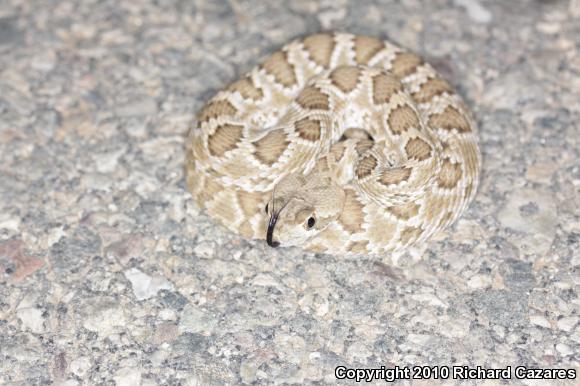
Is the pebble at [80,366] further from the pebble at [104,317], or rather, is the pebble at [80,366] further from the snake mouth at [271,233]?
the snake mouth at [271,233]

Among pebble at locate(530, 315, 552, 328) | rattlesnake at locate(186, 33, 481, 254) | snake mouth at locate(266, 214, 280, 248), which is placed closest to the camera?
pebble at locate(530, 315, 552, 328)

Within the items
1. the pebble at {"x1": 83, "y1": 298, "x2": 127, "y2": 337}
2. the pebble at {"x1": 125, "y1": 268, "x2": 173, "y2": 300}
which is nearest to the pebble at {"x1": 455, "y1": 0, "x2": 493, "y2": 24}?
the pebble at {"x1": 125, "y1": 268, "x2": 173, "y2": 300}

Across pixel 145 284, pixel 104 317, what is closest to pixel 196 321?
pixel 145 284

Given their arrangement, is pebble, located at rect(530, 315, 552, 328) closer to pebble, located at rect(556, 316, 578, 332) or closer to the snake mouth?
pebble, located at rect(556, 316, 578, 332)

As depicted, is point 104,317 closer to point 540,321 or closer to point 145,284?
point 145,284

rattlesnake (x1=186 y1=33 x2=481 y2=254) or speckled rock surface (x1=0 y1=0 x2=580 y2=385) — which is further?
rattlesnake (x1=186 y1=33 x2=481 y2=254)

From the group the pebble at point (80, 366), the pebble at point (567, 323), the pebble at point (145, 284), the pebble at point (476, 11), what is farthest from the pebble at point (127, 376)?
the pebble at point (476, 11)

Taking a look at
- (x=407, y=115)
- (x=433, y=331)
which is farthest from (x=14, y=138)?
(x=433, y=331)

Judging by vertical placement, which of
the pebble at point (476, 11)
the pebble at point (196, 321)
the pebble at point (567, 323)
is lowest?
the pebble at point (196, 321)
